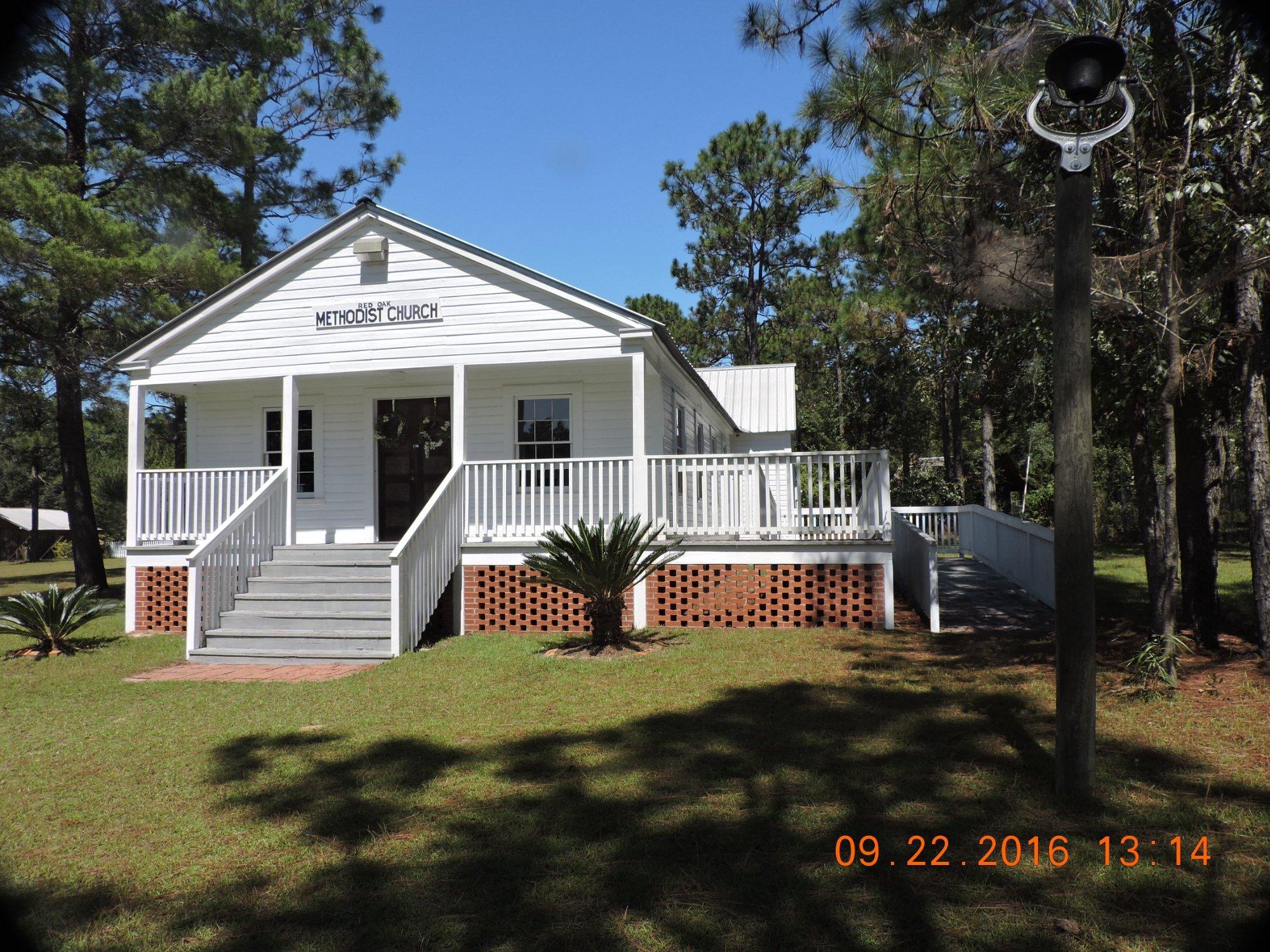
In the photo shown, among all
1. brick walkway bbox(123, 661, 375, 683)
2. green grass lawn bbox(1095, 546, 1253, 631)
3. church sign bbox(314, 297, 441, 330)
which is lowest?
brick walkway bbox(123, 661, 375, 683)

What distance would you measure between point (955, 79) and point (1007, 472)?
32662mm

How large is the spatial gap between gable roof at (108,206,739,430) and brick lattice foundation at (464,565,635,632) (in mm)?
3345

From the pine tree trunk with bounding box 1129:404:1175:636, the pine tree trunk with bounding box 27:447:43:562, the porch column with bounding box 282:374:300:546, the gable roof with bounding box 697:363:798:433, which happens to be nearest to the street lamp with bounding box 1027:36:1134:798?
the pine tree trunk with bounding box 1129:404:1175:636

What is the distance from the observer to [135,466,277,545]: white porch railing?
38.0 ft

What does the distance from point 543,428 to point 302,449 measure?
12.6 ft

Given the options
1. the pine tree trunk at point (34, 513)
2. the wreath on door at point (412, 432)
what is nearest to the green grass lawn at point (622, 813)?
the wreath on door at point (412, 432)

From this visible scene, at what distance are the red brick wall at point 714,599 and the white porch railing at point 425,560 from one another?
21.0 inches

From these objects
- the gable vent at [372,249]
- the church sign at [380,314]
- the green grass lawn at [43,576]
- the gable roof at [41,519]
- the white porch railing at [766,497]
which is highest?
the gable vent at [372,249]

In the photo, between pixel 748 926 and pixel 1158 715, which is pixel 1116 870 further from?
pixel 1158 715

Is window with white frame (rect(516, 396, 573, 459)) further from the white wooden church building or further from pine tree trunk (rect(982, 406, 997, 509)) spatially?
pine tree trunk (rect(982, 406, 997, 509))

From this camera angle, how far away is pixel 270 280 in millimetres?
11648

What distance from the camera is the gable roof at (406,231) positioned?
10.6 m

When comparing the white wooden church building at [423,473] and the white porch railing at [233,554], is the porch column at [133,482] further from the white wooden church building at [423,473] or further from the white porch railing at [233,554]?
the white porch railing at [233,554]

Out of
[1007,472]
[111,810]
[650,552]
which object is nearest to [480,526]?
[650,552]
